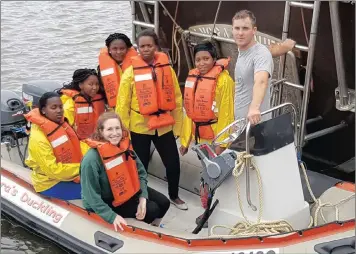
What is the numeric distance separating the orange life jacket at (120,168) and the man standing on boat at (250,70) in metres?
0.75

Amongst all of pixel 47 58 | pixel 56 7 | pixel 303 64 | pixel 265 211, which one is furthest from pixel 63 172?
pixel 56 7

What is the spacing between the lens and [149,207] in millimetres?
4133

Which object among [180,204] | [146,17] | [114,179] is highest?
[146,17]

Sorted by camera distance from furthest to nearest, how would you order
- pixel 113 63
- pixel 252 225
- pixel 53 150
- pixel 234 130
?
1. pixel 113 63
2. pixel 53 150
3. pixel 234 130
4. pixel 252 225

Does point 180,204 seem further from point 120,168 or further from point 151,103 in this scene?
point 120,168

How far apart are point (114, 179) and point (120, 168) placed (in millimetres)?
77

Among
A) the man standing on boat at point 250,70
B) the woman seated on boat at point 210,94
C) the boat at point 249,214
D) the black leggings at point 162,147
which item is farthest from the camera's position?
the black leggings at point 162,147

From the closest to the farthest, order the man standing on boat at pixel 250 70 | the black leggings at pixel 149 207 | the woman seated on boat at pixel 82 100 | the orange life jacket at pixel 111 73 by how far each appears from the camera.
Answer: the man standing on boat at pixel 250 70 < the black leggings at pixel 149 207 < the woman seated on boat at pixel 82 100 < the orange life jacket at pixel 111 73

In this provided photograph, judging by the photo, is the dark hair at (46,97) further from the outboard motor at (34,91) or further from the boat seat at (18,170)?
the outboard motor at (34,91)

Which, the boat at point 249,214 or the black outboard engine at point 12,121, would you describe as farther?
the black outboard engine at point 12,121

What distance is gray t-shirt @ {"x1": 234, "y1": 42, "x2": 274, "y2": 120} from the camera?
12.1 feet

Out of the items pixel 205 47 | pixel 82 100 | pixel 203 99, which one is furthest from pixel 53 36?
pixel 205 47

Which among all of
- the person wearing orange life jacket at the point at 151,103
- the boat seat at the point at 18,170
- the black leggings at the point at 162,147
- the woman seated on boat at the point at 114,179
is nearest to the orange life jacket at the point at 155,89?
the person wearing orange life jacket at the point at 151,103

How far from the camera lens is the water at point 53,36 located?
9359mm
